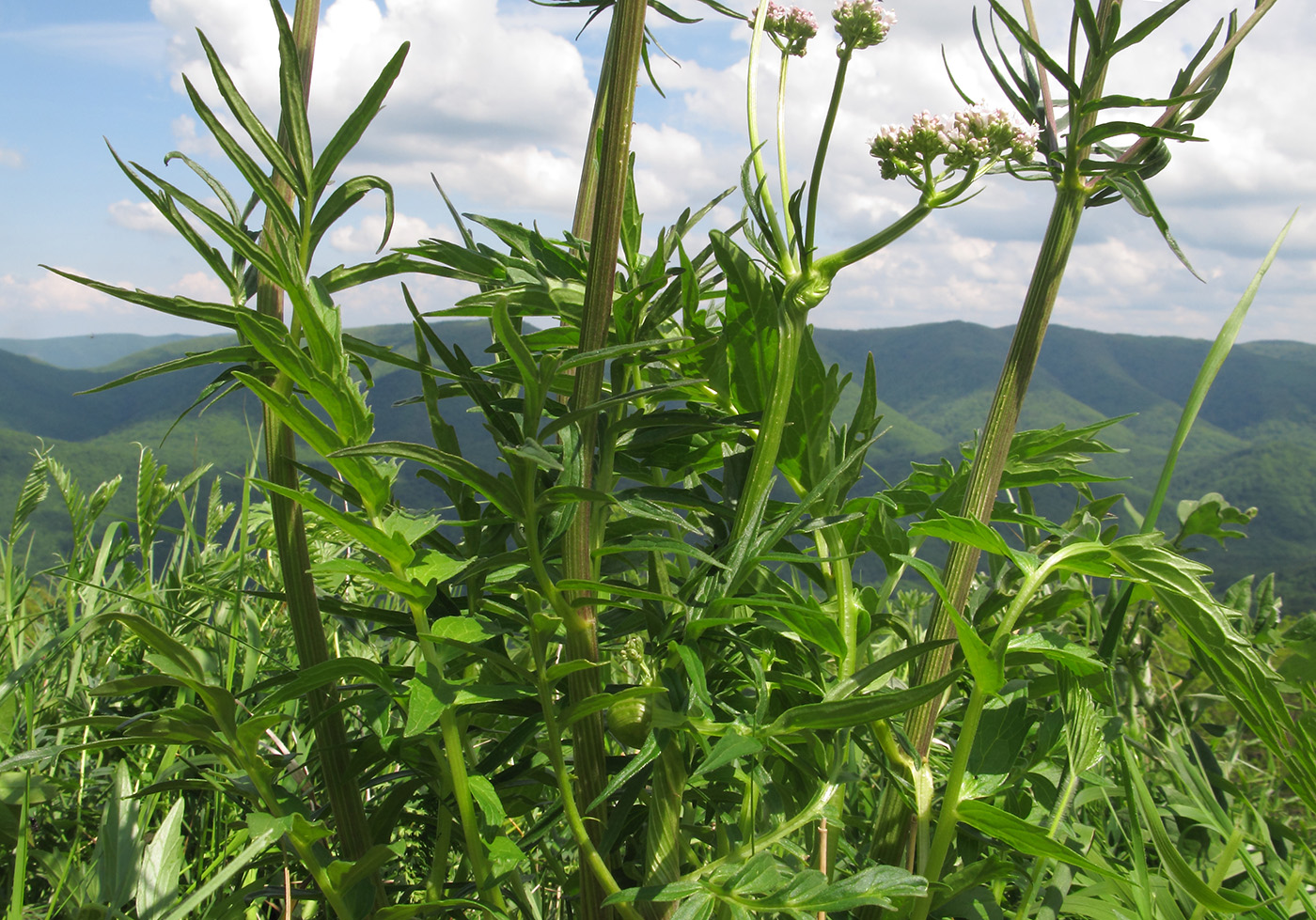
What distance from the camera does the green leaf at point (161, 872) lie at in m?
0.74

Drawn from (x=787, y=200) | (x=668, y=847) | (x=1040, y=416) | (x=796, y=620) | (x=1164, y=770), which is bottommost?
(x=1040, y=416)

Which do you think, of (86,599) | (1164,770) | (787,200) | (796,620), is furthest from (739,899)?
(86,599)

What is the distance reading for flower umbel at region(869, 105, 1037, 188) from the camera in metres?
0.71

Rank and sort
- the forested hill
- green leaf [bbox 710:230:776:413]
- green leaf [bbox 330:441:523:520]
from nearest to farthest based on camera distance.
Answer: green leaf [bbox 330:441:523:520] → green leaf [bbox 710:230:776:413] → the forested hill

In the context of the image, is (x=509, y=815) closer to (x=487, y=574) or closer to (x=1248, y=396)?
(x=487, y=574)

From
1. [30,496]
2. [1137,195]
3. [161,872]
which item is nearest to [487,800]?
[161,872]

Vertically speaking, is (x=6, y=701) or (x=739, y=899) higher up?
(x=739, y=899)

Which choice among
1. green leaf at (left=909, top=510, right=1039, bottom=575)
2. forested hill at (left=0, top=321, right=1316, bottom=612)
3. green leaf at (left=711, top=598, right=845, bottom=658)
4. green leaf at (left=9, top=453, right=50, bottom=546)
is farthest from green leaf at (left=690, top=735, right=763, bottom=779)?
forested hill at (left=0, top=321, right=1316, bottom=612)

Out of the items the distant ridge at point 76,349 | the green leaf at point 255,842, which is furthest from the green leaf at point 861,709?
the distant ridge at point 76,349

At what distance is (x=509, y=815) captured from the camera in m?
0.86

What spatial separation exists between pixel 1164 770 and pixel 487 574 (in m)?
1.21

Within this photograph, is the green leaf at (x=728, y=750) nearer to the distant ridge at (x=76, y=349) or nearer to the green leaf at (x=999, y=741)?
the green leaf at (x=999, y=741)

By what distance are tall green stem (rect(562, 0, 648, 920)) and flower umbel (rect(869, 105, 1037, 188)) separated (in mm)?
242

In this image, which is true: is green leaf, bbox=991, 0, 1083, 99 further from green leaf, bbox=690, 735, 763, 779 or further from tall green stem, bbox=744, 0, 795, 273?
green leaf, bbox=690, 735, 763, 779
